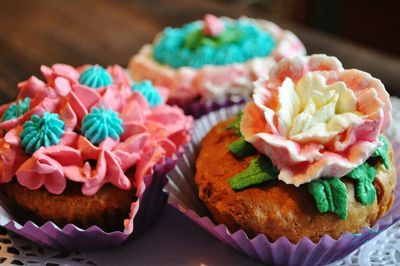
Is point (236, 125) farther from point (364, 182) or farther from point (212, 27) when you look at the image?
point (212, 27)

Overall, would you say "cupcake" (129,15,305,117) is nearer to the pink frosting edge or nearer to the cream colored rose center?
the pink frosting edge

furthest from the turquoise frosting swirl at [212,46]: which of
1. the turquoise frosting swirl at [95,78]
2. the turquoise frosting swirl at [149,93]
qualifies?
the turquoise frosting swirl at [95,78]

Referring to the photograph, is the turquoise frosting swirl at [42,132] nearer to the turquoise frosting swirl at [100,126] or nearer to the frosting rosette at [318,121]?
the turquoise frosting swirl at [100,126]

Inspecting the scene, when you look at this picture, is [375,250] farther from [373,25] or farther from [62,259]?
[373,25]

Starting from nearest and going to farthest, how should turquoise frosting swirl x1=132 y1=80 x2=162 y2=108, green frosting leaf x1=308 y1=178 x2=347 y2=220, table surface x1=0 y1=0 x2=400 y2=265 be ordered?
green frosting leaf x1=308 y1=178 x2=347 y2=220 → turquoise frosting swirl x1=132 y1=80 x2=162 y2=108 → table surface x1=0 y1=0 x2=400 y2=265

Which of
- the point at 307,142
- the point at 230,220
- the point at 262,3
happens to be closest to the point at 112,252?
the point at 230,220

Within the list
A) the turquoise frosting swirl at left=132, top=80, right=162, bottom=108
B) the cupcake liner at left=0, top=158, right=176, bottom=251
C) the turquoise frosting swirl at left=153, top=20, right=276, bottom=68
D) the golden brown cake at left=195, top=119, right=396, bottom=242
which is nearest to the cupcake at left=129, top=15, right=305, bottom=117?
the turquoise frosting swirl at left=153, top=20, right=276, bottom=68

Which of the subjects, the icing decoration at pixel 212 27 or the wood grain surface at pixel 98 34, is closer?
the icing decoration at pixel 212 27

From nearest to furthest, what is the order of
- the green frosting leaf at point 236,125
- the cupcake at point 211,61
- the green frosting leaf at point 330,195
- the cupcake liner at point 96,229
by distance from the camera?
the green frosting leaf at point 330,195 → the cupcake liner at point 96,229 → the green frosting leaf at point 236,125 → the cupcake at point 211,61
